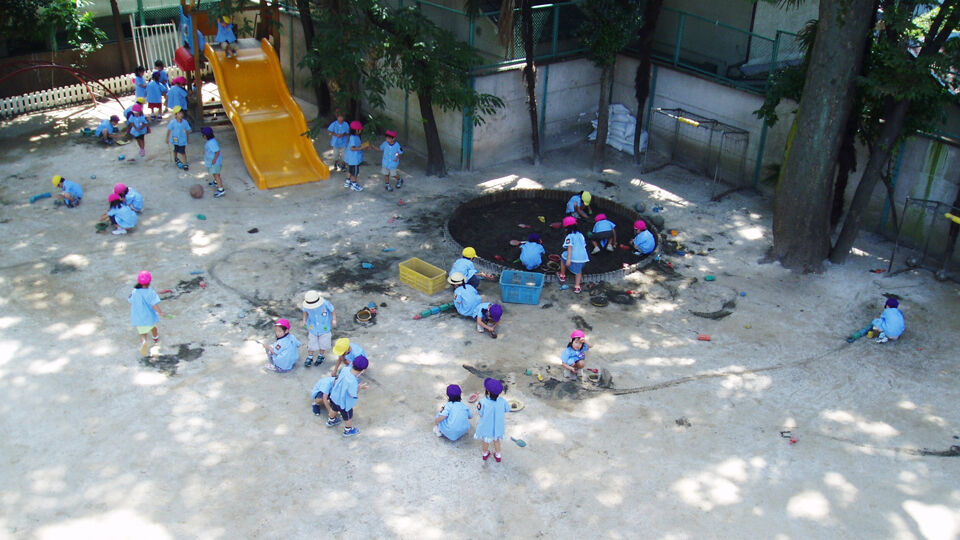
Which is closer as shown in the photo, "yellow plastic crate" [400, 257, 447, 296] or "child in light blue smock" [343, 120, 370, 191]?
"yellow plastic crate" [400, 257, 447, 296]

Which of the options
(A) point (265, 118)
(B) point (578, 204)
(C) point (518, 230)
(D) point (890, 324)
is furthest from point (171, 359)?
(D) point (890, 324)

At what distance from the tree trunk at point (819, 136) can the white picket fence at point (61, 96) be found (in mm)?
15658

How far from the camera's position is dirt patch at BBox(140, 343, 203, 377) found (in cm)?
1031

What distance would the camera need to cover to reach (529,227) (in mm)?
14594

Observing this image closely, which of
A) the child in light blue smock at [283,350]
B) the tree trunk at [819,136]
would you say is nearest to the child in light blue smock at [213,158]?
the child in light blue smock at [283,350]

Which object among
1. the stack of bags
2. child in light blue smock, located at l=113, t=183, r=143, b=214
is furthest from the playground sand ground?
the stack of bags

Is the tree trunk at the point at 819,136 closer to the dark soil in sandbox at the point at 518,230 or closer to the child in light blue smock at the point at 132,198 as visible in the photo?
the dark soil in sandbox at the point at 518,230

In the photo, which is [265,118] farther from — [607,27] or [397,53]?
[607,27]

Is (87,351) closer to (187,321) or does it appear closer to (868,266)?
(187,321)

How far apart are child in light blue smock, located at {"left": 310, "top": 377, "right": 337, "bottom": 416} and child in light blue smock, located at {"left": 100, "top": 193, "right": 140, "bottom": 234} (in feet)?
20.2

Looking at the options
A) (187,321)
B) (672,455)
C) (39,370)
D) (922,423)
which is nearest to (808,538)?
(672,455)

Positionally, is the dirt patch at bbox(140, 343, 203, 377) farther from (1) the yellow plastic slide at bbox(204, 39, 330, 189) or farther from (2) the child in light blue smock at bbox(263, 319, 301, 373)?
(1) the yellow plastic slide at bbox(204, 39, 330, 189)

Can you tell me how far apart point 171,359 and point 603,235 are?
708cm

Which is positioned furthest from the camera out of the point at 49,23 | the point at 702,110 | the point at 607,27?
the point at 49,23
